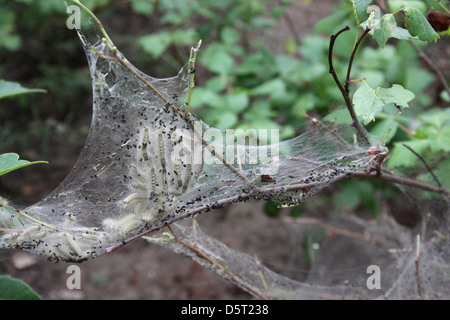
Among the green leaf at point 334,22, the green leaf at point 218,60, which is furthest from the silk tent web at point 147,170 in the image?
the green leaf at point 218,60

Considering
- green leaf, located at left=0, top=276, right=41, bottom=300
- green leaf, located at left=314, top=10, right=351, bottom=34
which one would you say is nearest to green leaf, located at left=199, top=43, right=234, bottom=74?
green leaf, located at left=314, top=10, right=351, bottom=34

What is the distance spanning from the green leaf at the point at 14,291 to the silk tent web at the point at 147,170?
0.87 ft

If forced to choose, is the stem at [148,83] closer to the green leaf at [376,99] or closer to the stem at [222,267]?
the green leaf at [376,99]

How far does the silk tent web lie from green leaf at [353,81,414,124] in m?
0.30

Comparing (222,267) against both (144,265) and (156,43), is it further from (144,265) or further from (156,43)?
(144,265)

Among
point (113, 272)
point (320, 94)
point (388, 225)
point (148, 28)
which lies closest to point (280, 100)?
point (320, 94)

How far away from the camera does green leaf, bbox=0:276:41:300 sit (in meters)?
1.74

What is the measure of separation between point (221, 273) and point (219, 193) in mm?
637

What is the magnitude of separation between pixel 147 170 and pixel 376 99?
884 mm

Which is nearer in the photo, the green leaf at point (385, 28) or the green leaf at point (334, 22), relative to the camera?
the green leaf at point (385, 28)

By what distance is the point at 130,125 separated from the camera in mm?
1756

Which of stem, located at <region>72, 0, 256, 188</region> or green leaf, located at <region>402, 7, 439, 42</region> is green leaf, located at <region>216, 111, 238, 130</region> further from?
green leaf, located at <region>402, 7, 439, 42</region>

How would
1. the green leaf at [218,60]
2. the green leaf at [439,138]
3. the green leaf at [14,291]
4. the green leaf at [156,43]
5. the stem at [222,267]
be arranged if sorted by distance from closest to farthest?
the green leaf at [14,291] → the stem at [222,267] → the green leaf at [439,138] → the green leaf at [218,60] → the green leaf at [156,43]

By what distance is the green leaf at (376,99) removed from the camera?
141 centimetres
